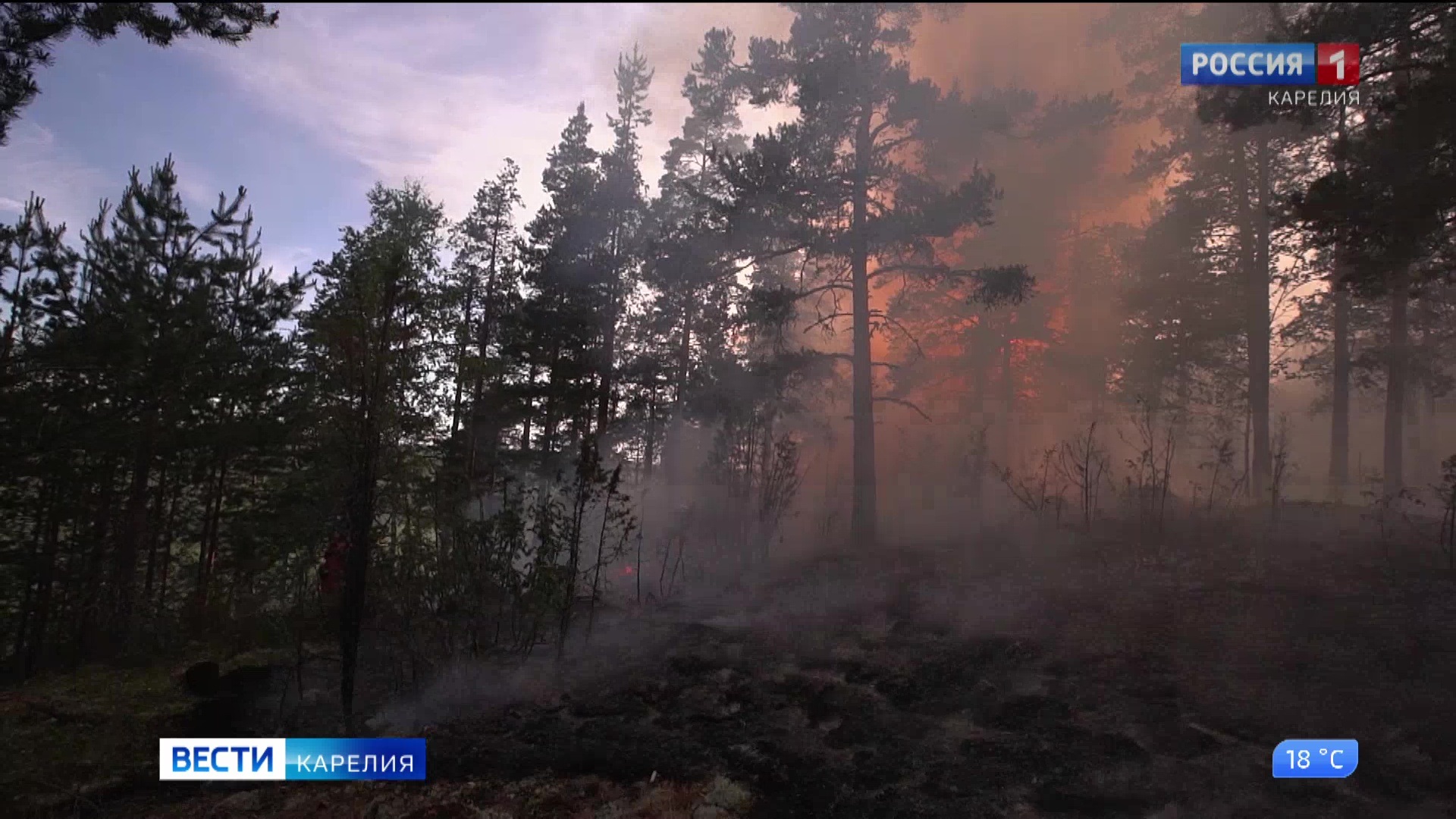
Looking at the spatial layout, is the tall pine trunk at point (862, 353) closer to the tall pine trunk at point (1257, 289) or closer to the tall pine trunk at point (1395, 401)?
the tall pine trunk at point (1257, 289)

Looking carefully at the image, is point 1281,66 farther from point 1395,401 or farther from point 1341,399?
point 1341,399

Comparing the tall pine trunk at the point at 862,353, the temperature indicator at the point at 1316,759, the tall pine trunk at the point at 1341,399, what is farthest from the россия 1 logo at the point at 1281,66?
the tall pine trunk at the point at 1341,399

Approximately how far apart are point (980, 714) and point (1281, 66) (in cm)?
990

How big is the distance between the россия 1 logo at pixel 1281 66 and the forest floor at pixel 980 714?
21.7ft

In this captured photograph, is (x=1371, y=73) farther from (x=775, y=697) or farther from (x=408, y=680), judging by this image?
(x=408, y=680)

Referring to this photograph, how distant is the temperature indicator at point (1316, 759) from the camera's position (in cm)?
461

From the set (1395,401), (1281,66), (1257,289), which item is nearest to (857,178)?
(1281,66)

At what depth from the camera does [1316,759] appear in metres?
4.69

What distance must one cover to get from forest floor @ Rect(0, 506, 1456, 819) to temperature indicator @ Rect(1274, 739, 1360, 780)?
0.09 m

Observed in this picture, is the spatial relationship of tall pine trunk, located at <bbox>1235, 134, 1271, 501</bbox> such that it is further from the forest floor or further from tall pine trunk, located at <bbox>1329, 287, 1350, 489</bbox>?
the forest floor

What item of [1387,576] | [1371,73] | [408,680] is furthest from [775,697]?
[1371,73]

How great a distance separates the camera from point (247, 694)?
802cm

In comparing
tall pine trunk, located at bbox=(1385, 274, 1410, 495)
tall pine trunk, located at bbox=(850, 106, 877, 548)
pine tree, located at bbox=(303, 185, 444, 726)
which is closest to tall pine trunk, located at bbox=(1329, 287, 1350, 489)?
tall pine trunk, located at bbox=(1385, 274, 1410, 495)

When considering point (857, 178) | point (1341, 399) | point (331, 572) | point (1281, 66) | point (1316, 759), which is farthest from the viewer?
point (1341, 399)
